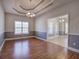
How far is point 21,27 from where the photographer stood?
8680mm

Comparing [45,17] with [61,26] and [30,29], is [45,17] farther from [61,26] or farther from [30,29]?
[61,26]

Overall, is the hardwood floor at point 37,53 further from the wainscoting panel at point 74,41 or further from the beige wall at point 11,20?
the beige wall at point 11,20

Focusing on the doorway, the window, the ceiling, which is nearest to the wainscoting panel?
the doorway

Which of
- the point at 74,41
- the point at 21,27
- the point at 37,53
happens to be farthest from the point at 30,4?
the point at 21,27

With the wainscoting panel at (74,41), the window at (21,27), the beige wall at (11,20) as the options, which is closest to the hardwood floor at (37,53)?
the wainscoting panel at (74,41)

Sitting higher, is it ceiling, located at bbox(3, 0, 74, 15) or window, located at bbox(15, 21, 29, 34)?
ceiling, located at bbox(3, 0, 74, 15)

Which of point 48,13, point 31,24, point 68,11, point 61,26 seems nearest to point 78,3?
point 68,11

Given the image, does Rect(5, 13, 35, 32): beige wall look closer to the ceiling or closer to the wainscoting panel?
the ceiling

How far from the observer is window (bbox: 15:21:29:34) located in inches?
330

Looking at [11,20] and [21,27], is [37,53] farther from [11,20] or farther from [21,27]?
[21,27]

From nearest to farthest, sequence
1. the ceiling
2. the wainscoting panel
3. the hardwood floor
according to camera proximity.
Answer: the hardwood floor
the wainscoting panel
the ceiling

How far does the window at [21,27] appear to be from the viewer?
27.5 ft

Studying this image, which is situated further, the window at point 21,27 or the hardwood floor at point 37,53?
the window at point 21,27

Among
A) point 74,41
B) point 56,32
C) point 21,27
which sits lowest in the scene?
point 74,41
